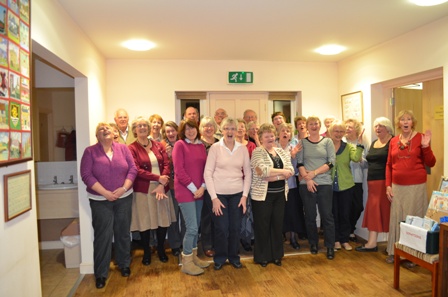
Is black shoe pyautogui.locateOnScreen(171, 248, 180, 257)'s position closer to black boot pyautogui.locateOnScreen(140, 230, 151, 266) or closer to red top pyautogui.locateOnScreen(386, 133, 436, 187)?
black boot pyautogui.locateOnScreen(140, 230, 151, 266)

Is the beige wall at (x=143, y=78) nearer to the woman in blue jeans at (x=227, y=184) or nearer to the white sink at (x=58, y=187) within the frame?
the white sink at (x=58, y=187)

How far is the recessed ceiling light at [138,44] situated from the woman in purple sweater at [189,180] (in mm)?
1204

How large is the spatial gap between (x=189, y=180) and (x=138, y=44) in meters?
1.78

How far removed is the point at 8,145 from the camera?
1778 millimetres

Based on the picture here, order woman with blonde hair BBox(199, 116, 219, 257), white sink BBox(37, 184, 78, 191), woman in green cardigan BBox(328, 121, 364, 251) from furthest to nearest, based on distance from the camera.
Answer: white sink BBox(37, 184, 78, 191) < woman in green cardigan BBox(328, 121, 364, 251) < woman with blonde hair BBox(199, 116, 219, 257)

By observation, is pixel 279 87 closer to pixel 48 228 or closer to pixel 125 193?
pixel 125 193

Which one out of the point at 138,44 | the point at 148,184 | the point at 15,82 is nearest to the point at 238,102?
the point at 138,44

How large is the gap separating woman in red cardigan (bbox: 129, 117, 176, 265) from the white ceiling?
961 millimetres

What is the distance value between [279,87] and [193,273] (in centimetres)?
292

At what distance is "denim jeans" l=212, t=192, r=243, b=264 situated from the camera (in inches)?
127

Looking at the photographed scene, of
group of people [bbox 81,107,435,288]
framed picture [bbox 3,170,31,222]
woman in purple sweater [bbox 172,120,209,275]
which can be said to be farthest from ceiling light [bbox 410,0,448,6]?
framed picture [bbox 3,170,31,222]

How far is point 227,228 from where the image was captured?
3.29 m

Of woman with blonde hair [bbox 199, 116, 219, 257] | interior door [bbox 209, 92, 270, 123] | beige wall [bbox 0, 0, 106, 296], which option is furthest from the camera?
interior door [bbox 209, 92, 270, 123]

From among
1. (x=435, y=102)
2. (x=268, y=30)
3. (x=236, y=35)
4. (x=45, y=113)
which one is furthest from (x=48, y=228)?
(x=435, y=102)
